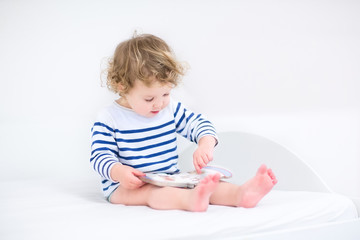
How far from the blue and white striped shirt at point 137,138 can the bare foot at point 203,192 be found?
0.97 feet

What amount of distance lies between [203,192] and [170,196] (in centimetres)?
11

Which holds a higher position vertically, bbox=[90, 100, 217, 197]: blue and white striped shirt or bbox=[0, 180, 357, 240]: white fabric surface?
bbox=[90, 100, 217, 197]: blue and white striped shirt

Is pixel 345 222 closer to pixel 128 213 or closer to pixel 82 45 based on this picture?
pixel 128 213

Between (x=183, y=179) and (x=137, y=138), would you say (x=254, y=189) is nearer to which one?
(x=183, y=179)

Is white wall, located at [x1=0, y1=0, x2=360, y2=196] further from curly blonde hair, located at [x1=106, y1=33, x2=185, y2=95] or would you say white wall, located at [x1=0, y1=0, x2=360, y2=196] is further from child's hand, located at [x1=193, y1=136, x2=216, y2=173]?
child's hand, located at [x1=193, y1=136, x2=216, y2=173]

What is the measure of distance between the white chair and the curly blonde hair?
20.3 inches

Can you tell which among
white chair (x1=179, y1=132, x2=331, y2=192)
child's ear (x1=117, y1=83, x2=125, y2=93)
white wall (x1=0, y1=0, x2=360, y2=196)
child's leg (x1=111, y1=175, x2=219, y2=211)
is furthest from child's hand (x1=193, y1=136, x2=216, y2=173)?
white wall (x1=0, y1=0, x2=360, y2=196)

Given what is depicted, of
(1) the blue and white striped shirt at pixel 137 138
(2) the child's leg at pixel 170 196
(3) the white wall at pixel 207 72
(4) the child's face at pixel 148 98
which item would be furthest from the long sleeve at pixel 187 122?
(3) the white wall at pixel 207 72

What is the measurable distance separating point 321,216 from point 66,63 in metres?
1.13

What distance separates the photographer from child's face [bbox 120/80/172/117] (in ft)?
4.27

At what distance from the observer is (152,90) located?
1300 millimetres

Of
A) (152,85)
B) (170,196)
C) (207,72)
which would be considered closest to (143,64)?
(152,85)

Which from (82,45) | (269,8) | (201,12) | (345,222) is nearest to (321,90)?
(269,8)

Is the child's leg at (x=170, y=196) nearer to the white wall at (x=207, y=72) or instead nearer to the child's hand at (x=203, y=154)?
the child's hand at (x=203, y=154)
